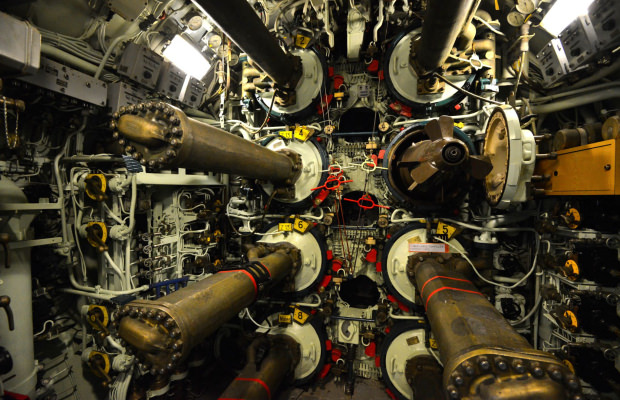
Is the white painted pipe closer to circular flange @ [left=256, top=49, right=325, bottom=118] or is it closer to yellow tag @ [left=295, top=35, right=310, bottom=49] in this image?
circular flange @ [left=256, top=49, right=325, bottom=118]

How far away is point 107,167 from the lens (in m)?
2.94

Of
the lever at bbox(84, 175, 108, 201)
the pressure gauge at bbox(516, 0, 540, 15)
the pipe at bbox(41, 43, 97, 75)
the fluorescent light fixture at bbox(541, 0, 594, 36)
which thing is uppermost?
the pressure gauge at bbox(516, 0, 540, 15)

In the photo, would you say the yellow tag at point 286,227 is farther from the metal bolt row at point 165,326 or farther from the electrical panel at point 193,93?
the electrical panel at point 193,93

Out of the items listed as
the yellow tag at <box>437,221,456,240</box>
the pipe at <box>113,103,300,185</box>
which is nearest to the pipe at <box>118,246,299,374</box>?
the pipe at <box>113,103,300,185</box>

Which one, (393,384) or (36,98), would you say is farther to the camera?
(393,384)

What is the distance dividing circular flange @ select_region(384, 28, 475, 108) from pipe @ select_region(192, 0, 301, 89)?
1240mm

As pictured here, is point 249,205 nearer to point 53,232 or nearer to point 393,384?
point 53,232

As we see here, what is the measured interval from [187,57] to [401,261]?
12.9ft

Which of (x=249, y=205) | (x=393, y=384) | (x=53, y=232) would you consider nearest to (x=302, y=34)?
(x=249, y=205)

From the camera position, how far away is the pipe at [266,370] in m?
2.32

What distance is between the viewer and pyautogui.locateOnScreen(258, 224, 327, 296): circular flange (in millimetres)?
3207

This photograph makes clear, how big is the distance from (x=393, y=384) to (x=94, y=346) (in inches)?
140

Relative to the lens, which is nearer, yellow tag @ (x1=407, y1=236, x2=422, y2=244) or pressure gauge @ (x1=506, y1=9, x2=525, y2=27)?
pressure gauge @ (x1=506, y1=9, x2=525, y2=27)

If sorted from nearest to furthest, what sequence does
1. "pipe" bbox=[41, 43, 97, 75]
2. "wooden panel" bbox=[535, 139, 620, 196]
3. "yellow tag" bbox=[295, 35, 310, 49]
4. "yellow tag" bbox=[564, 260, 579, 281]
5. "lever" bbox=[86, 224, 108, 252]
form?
"wooden panel" bbox=[535, 139, 620, 196]
"yellow tag" bbox=[564, 260, 579, 281]
"pipe" bbox=[41, 43, 97, 75]
"lever" bbox=[86, 224, 108, 252]
"yellow tag" bbox=[295, 35, 310, 49]
